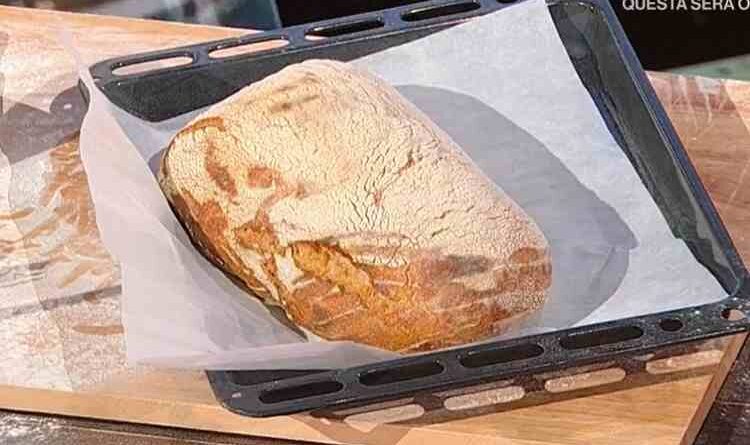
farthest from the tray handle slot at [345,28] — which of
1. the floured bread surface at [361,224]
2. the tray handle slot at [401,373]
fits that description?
the tray handle slot at [401,373]

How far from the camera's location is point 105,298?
2.86ft

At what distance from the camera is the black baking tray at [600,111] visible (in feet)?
2.48

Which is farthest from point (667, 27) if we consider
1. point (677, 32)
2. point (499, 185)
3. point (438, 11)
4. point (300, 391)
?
point (300, 391)

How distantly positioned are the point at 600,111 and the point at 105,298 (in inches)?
14.0

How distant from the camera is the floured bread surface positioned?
800 millimetres

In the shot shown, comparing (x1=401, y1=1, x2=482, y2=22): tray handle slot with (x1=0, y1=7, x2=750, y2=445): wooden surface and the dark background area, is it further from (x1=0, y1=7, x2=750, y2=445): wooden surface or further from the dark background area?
the dark background area

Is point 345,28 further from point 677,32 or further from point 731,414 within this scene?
point 677,32

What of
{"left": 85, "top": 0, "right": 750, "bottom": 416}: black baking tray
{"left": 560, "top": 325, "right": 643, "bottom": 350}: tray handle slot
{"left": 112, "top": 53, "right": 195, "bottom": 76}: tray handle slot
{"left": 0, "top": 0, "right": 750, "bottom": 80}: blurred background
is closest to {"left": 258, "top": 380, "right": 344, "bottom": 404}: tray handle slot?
{"left": 85, "top": 0, "right": 750, "bottom": 416}: black baking tray

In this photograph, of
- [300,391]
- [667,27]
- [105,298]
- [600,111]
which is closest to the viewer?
[300,391]

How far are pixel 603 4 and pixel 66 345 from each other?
0.45m

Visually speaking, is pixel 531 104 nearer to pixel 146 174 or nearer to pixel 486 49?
pixel 486 49

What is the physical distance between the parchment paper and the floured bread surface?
0.9 inches

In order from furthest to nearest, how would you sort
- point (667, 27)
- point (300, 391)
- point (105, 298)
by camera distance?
1. point (667, 27)
2. point (105, 298)
3. point (300, 391)

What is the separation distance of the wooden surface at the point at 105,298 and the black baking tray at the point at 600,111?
4 centimetres
